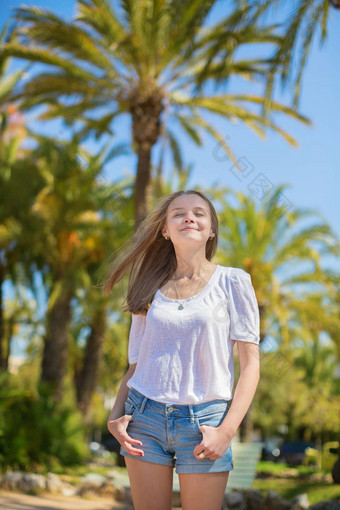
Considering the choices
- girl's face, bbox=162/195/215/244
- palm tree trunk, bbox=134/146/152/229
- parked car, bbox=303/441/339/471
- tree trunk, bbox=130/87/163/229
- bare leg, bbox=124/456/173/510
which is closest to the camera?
bare leg, bbox=124/456/173/510

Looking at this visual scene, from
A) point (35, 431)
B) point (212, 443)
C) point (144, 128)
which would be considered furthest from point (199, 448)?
point (144, 128)

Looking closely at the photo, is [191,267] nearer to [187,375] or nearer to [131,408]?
[187,375]

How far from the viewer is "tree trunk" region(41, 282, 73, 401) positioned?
14617 mm

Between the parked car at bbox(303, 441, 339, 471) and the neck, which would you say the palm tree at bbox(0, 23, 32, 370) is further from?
the neck

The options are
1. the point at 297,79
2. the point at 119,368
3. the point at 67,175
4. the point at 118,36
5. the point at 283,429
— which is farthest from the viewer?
the point at 283,429

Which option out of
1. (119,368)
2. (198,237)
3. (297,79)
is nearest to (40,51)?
(297,79)

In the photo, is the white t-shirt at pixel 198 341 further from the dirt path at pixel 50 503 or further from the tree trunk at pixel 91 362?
the tree trunk at pixel 91 362

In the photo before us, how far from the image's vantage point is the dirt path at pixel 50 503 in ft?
23.1

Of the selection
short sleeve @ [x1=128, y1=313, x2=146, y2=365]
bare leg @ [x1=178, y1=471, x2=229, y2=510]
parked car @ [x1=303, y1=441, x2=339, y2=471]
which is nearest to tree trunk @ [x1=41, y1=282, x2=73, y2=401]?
parked car @ [x1=303, y1=441, x2=339, y2=471]

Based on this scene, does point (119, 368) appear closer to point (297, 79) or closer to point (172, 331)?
point (297, 79)

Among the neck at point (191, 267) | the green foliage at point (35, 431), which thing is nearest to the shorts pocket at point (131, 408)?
the neck at point (191, 267)

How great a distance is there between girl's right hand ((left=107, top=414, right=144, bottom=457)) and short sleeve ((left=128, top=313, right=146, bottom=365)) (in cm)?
28

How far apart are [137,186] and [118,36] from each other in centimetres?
287

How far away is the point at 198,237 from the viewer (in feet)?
7.56
